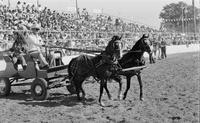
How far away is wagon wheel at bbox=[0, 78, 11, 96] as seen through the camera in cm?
996

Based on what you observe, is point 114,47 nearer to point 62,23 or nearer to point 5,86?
point 5,86

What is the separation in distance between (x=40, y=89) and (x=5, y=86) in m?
1.38

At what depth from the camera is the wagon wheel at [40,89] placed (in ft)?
29.7

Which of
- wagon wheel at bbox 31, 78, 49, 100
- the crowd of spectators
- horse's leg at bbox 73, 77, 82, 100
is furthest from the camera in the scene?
the crowd of spectators

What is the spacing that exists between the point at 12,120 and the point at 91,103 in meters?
2.26

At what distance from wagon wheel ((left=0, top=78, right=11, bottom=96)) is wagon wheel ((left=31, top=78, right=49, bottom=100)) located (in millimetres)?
1059

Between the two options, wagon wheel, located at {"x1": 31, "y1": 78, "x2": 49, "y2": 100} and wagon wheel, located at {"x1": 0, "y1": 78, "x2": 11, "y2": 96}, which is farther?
wagon wheel, located at {"x1": 0, "y1": 78, "x2": 11, "y2": 96}

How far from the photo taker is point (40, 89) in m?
9.24

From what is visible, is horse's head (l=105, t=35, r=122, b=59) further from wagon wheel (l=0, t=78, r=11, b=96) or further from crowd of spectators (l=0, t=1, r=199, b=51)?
crowd of spectators (l=0, t=1, r=199, b=51)

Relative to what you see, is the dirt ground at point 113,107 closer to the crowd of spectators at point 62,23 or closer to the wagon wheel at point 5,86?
the wagon wheel at point 5,86

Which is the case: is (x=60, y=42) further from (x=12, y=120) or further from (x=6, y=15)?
(x=12, y=120)

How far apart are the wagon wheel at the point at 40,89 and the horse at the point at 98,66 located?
0.73 meters

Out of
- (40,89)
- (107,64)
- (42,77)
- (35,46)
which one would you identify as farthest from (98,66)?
(35,46)

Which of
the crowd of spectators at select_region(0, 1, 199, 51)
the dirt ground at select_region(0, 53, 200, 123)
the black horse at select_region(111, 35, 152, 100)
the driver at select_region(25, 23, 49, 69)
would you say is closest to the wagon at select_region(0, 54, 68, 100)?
the driver at select_region(25, 23, 49, 69)
